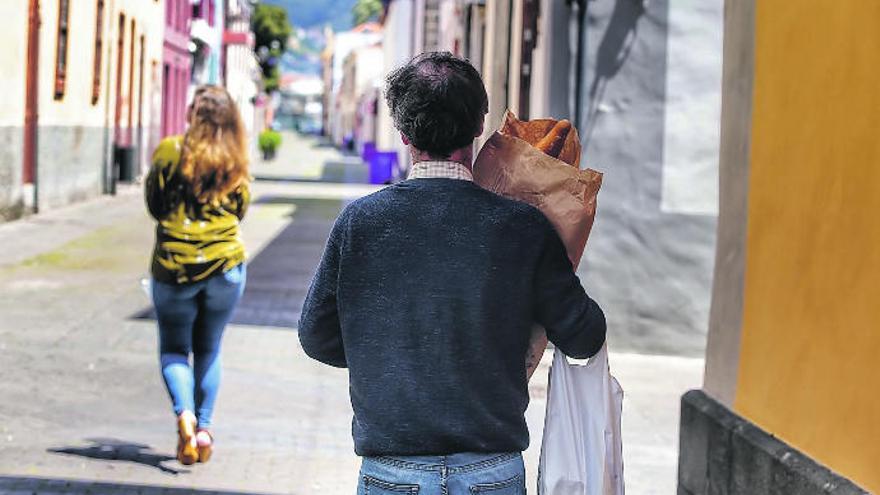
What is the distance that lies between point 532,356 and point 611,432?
0.80 ft

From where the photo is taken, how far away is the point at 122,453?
702cm

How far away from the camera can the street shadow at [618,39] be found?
10.8m

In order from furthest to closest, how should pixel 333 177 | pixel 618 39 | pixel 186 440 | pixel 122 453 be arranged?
pixel 333 177
pixel 618 39
pixel 122 453
pixel 186 440

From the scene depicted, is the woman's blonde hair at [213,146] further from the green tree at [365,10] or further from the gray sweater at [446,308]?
the green tree at [365,10]

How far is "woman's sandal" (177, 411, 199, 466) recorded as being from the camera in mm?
6703

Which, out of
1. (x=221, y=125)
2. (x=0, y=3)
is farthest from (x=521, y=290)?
(x=0, y=3)

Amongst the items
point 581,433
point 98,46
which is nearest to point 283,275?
point 581,433

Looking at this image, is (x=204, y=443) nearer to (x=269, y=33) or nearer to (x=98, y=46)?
(x=98, y=46)

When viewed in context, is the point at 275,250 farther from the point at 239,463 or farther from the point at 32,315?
the point at 239,463

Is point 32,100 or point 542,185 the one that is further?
point 32,100

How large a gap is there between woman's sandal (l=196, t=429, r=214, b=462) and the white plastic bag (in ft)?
12.2

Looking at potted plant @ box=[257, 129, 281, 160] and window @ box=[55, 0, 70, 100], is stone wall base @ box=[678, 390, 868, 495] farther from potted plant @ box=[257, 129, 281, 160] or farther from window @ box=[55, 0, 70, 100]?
potted plant @ box=[257, 129, 281, 160]

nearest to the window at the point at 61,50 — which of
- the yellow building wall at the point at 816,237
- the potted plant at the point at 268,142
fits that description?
the yellow building wall at the point at 816,237

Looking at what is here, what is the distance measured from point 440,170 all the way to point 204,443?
156 inches
